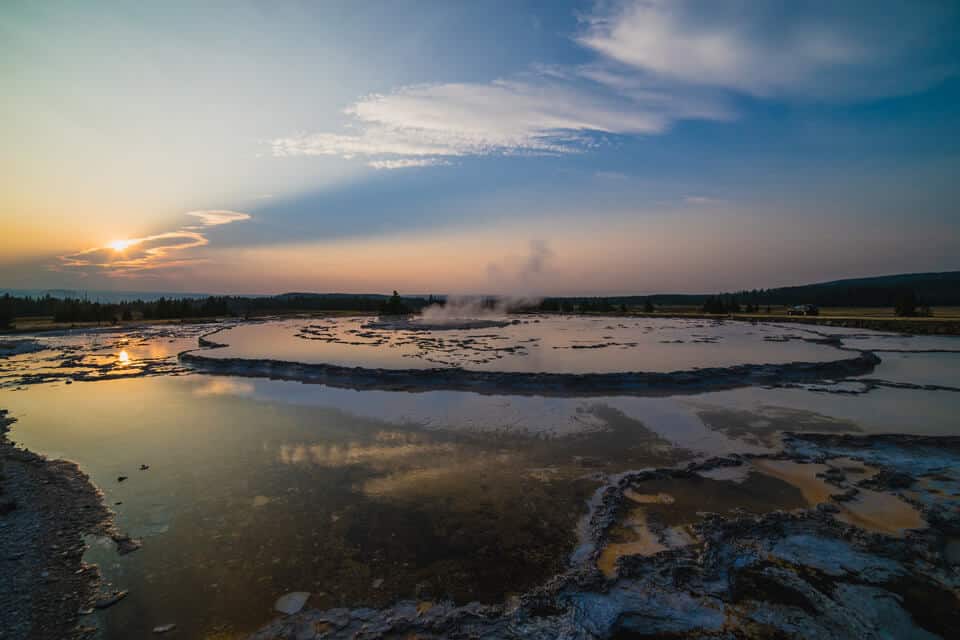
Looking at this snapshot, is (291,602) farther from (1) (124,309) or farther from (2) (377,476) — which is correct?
(1) (124,309)

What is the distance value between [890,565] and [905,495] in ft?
8.20

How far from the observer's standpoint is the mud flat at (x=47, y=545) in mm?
3891

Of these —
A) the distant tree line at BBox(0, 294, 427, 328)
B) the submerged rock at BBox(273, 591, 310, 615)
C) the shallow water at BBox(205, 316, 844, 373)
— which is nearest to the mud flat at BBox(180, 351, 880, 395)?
the shallow water at BBox(205, 316, 844, 373)

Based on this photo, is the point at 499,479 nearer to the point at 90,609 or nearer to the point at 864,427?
the point at 90,609

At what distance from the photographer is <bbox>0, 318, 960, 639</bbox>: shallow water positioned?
176 inches

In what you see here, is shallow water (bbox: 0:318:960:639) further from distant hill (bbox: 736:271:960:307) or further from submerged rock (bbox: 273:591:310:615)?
distant hill (bbox: 736:271:960:307)

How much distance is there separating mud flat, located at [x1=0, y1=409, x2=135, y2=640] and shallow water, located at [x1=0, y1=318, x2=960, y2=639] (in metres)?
0.23

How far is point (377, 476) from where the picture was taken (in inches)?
280

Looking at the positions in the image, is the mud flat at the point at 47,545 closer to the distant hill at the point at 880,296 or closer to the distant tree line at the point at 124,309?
the distant tree line at the point at 124,309

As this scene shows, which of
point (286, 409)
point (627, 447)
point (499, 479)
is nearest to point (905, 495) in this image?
point (627, 447)

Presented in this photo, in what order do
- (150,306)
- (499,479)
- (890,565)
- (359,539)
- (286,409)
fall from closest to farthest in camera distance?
1. (890,565)
2. (359,539)
3. (499,479)
4. (286,409)
5. (150,306)

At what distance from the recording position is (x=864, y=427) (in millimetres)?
9633

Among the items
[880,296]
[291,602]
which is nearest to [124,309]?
[291,602]

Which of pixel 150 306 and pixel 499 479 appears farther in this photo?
pixel 150 306
